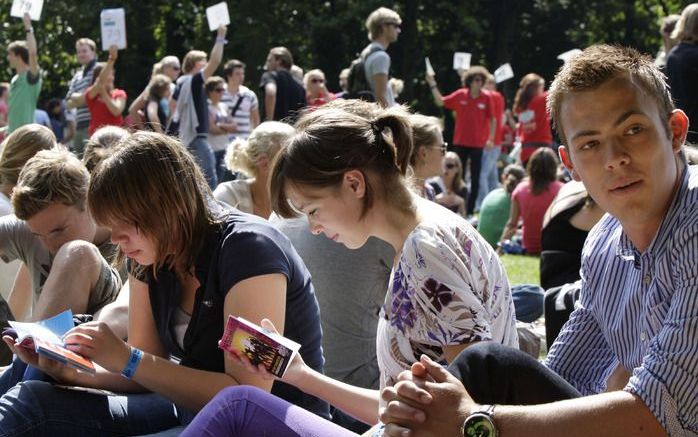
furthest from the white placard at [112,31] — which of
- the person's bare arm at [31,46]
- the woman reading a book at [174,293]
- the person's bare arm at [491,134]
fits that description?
the woman reading a book at [174,293]

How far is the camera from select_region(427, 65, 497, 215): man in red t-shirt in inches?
570

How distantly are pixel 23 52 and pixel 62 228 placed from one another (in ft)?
25.8

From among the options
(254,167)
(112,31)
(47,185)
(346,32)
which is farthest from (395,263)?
(346,32)

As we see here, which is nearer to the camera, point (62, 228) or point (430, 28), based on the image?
point (62, 228)

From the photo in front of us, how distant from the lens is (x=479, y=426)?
2086 mm

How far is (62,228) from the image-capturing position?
4.05 metres

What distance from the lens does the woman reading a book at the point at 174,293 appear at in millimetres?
3002

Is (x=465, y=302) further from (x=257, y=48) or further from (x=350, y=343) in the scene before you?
(x=257, y=48)

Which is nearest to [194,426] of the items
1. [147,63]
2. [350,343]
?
[350,343]

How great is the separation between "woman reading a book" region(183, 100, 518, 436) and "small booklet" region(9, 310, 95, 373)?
0.54 m

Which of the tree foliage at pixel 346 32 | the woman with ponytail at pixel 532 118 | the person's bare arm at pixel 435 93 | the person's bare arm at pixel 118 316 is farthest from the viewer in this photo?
the tree foliage at pixel 346 32

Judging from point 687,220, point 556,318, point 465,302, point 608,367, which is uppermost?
point 687,220

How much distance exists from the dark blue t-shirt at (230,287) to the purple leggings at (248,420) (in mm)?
414

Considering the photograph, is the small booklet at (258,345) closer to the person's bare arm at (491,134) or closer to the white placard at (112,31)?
the white placard at (112,31)
